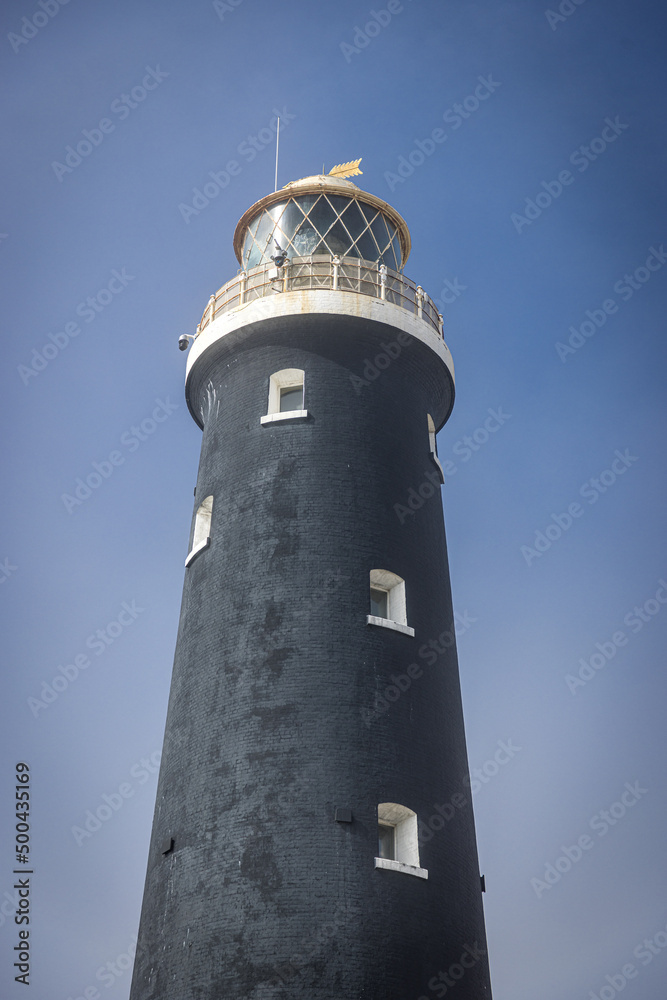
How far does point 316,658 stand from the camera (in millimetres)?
20312

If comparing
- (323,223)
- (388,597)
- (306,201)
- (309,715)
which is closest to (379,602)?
(388,597)

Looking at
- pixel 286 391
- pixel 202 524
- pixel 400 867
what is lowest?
pixel 400 867

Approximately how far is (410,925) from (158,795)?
594 cm

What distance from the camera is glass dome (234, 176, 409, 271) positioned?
26.2 meters

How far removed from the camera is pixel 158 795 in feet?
70.4

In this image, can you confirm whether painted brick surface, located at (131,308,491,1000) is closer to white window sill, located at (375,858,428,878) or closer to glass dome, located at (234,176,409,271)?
white window sill, located at (375,858,428,878)

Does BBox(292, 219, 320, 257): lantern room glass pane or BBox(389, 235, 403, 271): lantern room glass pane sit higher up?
BBox(389, 235, 403, 271): lantern room glass pane

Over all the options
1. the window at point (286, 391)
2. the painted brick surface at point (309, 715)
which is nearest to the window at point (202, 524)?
the painted brick surface at point (309, 715)

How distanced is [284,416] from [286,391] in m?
1.32

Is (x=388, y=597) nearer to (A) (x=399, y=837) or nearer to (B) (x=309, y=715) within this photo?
(B) (x=309, y=715)

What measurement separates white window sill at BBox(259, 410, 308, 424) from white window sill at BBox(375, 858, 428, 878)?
954 centimetres

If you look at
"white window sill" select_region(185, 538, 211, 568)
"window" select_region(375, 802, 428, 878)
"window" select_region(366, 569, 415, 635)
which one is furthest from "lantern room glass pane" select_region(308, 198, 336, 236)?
"window" select_region(375, 802, 428, 878)

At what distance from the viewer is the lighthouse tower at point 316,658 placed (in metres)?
18.1

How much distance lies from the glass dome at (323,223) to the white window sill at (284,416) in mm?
4793
